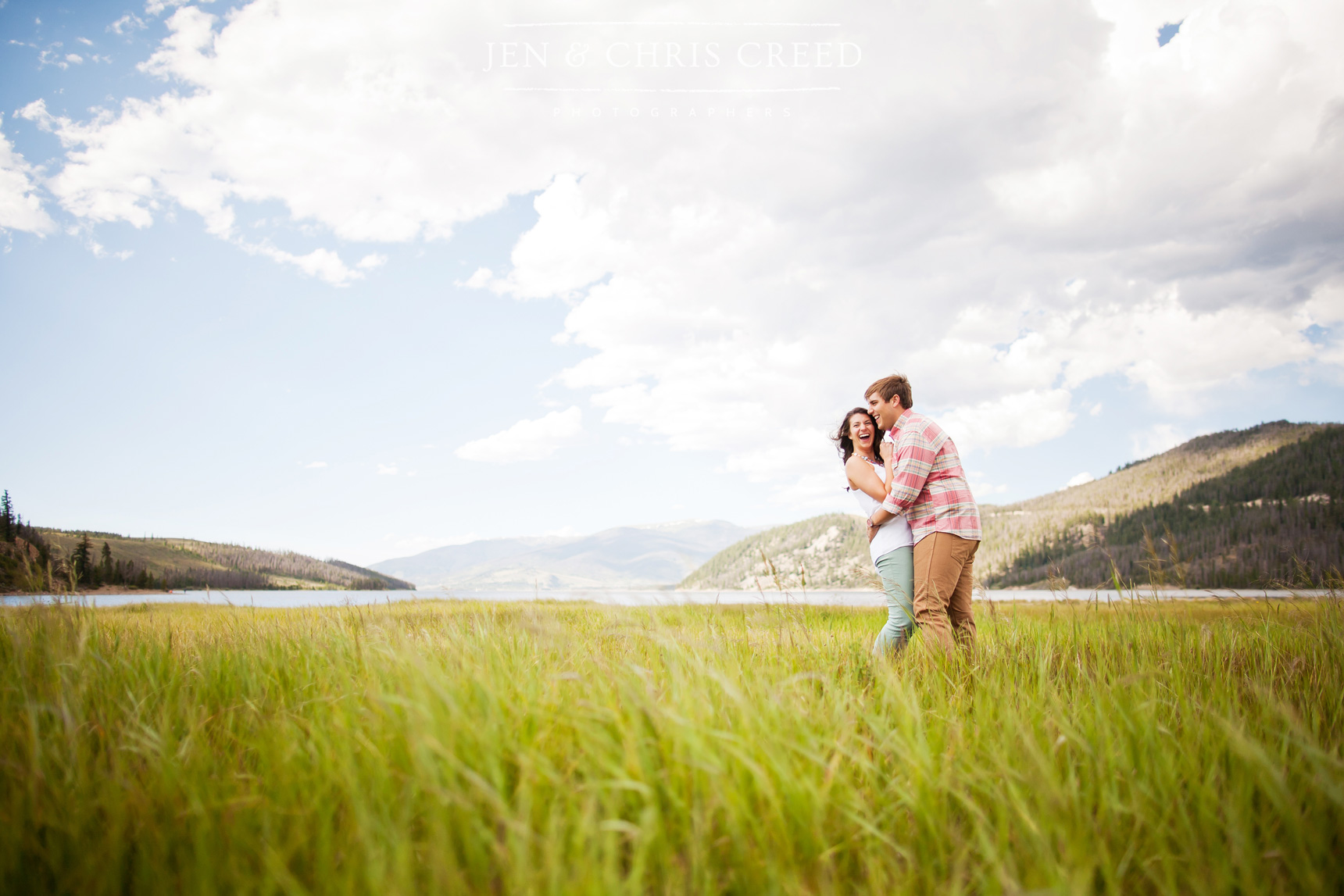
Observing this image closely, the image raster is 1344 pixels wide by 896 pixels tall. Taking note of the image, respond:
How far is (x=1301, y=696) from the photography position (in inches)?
163

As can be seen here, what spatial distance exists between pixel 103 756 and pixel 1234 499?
256 metres

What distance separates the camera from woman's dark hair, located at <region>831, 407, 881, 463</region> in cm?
614

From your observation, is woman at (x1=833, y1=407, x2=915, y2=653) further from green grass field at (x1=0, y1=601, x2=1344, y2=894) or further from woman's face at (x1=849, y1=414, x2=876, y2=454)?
green grass field at (x1=0, y1=601, x2=1344, y2=894)

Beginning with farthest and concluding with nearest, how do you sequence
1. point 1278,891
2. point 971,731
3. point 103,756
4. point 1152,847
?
point 971,731
point 103,756
point 1152,847
point 1278,891

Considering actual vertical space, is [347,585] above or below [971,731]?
below

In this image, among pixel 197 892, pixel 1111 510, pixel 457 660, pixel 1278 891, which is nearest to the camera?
pixel 197 892

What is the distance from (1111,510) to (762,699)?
249m

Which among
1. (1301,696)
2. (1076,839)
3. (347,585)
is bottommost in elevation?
(347,585)

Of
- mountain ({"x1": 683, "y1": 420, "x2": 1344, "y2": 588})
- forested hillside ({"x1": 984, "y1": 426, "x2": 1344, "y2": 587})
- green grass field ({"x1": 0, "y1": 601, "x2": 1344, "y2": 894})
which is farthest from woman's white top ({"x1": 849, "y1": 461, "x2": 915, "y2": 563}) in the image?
forested hillside ({"x1": 984, "y1": 426, "x2": 1344, "y2": 587})

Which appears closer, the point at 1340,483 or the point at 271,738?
the point at 271,738

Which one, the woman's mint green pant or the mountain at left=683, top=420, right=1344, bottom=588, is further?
the mountain at left=683, top=420, right=1344, bottom=588

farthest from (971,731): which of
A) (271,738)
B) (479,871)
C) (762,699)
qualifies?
(271,738)

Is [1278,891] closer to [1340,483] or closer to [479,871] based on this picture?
[479,871]

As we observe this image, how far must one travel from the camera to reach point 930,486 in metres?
5.53
